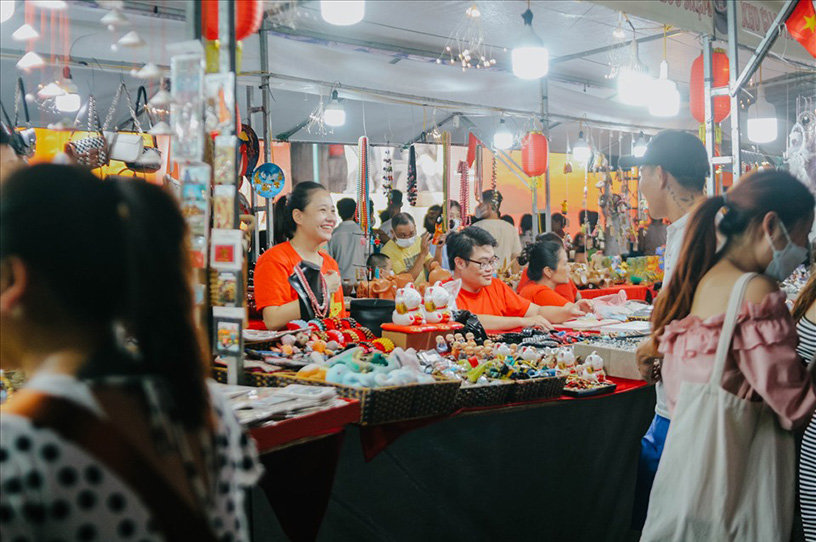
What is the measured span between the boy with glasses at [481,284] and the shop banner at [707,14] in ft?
4.49

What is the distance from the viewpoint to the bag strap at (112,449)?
85 centimetres

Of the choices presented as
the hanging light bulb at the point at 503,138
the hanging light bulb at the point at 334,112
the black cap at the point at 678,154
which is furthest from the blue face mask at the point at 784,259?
the hanging light bulb at the point at 503,138

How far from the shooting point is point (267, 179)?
540 cm

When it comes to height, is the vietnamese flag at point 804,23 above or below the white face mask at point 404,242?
above

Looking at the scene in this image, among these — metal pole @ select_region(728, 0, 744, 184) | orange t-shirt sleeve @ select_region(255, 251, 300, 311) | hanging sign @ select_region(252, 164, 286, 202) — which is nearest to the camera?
orange t-shirt sleeve @ select_region(255, 251, 300, 311)

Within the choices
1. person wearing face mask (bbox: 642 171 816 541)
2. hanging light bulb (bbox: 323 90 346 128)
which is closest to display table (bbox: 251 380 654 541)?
person wearing face mask (bbox: 642 171 816 541)

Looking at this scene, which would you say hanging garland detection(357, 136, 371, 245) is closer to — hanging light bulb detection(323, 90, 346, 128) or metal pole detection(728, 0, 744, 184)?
hanging light bulb detection(323, 90, 346, 128)

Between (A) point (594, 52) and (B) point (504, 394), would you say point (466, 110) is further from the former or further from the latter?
(B) point (504, 394)

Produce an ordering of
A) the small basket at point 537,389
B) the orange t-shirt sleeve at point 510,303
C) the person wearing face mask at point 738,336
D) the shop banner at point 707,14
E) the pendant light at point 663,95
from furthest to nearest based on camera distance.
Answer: the pendant light at point 663,95, the orange t-shirt sleeve at point 510,303, the shop banner at point 707,14, the small basket at point 537,389, the person wearing face mask at point 738,336

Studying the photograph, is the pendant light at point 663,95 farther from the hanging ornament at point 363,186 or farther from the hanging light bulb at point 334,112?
the hanging light bulb at point 334,112

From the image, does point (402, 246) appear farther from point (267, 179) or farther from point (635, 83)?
point (635, 83)

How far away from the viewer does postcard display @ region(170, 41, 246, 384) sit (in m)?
2.03

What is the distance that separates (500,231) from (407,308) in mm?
4317

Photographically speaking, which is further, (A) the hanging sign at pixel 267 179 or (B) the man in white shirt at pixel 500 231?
(B) the man in white shirt at pixel 500 231
